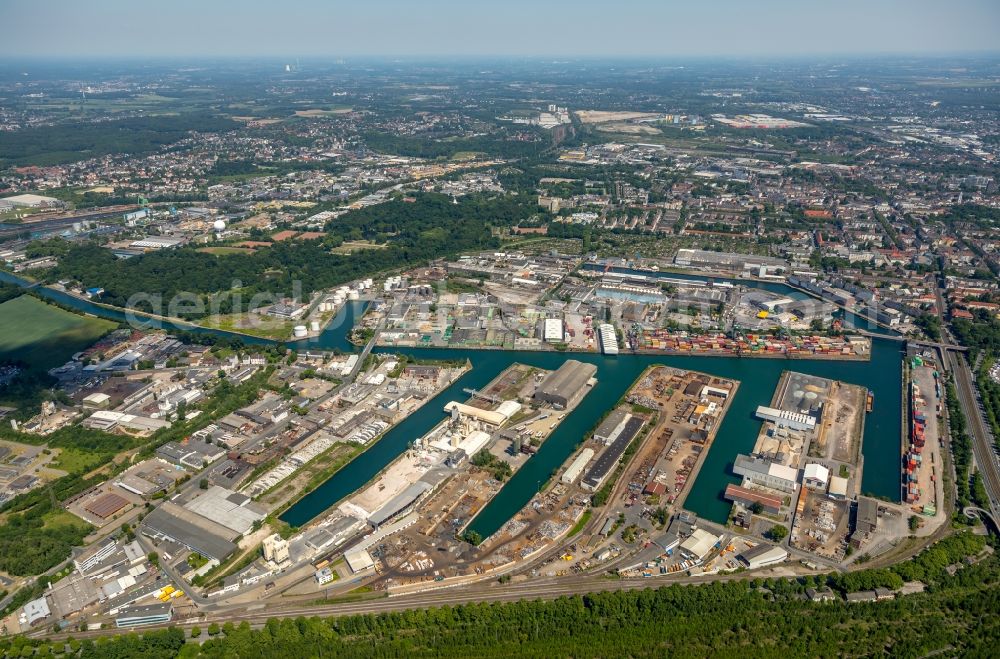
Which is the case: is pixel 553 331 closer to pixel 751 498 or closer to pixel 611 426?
pixel 611 426

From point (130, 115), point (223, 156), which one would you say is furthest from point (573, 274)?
point (130, 115)

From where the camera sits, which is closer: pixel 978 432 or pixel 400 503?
pixel 400 503

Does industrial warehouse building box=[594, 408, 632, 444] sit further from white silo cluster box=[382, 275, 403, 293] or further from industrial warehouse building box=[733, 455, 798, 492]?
white silo cluster box=[382, 275, 403, 293]

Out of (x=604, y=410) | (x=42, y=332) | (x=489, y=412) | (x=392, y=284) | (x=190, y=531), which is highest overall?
(x=392, y=284)

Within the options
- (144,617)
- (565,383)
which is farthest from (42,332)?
(565,383)

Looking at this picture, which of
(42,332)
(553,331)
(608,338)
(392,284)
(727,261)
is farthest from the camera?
(727,261)

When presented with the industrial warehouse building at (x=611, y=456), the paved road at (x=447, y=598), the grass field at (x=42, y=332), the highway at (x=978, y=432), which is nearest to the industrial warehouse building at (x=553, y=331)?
the industrial warehouse building at (x=611, y=456)

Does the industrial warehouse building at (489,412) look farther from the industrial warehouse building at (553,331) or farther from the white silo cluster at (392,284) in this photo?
the white silo cluster at (392,284)

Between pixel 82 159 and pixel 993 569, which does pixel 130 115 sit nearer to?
pixel 82 159
